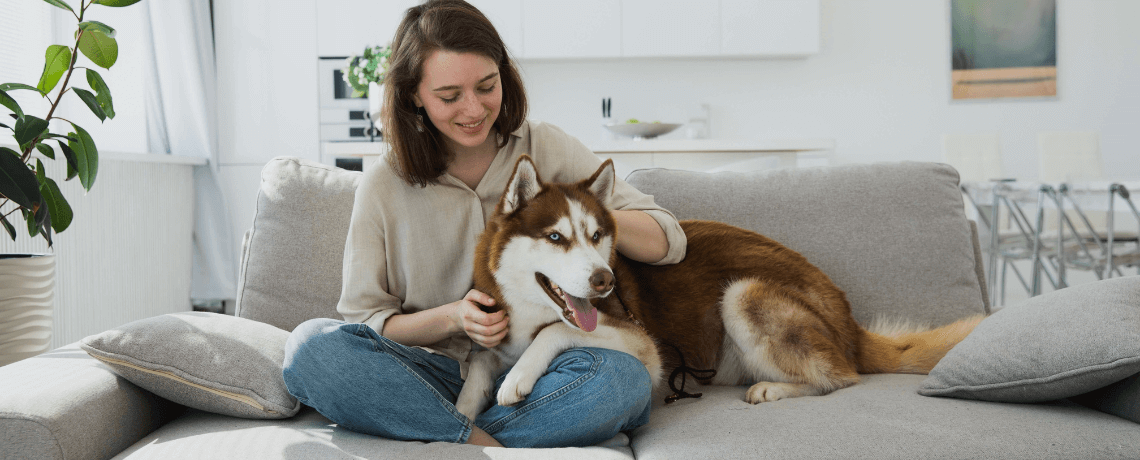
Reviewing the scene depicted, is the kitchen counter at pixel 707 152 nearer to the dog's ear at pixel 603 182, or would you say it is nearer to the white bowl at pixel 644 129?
the white bowl at pixel 644 129

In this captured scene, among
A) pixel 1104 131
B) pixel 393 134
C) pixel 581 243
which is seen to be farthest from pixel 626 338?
pixel 1104 131

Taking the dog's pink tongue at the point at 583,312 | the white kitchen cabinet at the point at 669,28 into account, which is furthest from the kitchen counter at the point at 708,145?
the dog's pink tongue at the point at 583,312

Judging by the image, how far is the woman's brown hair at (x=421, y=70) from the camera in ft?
4.38

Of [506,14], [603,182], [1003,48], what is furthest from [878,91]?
[603,182]

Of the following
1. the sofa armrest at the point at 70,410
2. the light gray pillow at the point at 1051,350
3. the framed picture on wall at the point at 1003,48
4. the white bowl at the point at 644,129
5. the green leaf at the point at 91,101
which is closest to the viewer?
the sofa armrest at the point at 70,410

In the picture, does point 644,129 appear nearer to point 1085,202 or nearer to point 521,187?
point 1085,202

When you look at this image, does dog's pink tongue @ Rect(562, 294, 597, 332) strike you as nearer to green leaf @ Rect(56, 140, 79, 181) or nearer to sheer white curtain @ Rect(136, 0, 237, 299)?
green leaf @ Rect(56, 140, 79, 181)

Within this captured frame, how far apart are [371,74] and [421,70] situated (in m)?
2.57

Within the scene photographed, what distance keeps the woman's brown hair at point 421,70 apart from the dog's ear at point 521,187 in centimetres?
20

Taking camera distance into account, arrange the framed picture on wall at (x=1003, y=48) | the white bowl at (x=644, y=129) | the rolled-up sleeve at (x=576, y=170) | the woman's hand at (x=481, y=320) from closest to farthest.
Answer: the woman's hand at (x=481, y=320)
the rolled-up sleeve at (x=576, y=170)
the white bowl at (x=644, y=129)
the framed picture on wall at (x=1003, y=48)

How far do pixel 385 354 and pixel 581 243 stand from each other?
38 centimetres

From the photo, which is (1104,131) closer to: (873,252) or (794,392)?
(873,252)

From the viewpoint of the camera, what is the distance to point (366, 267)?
1.39 meters

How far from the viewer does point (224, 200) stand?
4.36 metres
